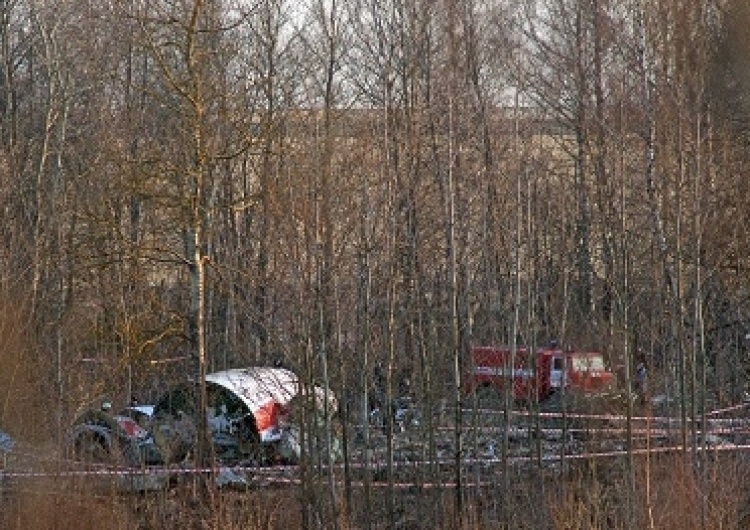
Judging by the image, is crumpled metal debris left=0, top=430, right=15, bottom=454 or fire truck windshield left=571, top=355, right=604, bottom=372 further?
fire truck windshield left=571, top=355, right=604, bottom=372

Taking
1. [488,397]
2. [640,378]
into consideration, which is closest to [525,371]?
[488,397]

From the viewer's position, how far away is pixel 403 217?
1239 cm

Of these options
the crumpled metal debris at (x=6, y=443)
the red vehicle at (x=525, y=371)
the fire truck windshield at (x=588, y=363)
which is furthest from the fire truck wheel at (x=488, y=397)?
the crumpled metal debris at (x=6, y=443)

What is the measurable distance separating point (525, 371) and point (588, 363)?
101 cm

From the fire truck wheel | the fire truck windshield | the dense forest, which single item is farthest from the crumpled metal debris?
the fire truck windshield

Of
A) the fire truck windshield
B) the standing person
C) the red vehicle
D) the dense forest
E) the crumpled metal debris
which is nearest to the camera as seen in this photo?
the crumpled metal debris

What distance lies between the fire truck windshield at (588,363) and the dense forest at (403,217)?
0.21 metres

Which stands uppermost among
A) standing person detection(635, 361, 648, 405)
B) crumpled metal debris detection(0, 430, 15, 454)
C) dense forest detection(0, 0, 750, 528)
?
dense forest detection(0, 0, 750, 528)

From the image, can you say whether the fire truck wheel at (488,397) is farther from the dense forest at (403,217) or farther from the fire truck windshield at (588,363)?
the fire truck windshield at (588,363)

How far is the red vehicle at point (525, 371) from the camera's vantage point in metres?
12.8

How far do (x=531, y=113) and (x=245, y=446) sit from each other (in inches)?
249

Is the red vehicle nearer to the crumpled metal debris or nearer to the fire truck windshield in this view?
the fire truck windshield

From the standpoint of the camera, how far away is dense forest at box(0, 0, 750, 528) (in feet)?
37.4

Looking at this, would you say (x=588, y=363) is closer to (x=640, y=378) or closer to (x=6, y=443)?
(x=640, y=378)
